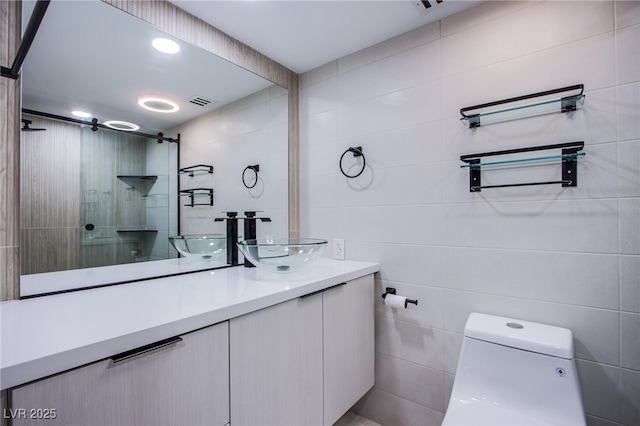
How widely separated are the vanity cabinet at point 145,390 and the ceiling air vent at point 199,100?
47.7 inches

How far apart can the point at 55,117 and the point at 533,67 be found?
1965 mm

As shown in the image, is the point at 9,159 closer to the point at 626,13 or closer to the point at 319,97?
the point at 319,97

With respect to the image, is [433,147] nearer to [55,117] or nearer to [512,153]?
[512,153]

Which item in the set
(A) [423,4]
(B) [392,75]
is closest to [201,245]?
(B) [392,75]

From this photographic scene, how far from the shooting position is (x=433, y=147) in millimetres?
1561

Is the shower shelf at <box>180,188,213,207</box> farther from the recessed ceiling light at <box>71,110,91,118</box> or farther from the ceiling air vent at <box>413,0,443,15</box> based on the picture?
the ceiling air vent at <box>413,0,443,15</box>

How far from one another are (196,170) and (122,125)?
38cm

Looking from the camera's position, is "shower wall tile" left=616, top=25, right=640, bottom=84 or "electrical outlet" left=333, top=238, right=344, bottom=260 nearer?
"shower wall tile" left=616, top=25, right=640, bottom=84

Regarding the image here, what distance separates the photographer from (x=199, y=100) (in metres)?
1.63

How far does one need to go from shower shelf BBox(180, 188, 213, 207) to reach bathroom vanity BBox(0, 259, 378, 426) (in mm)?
393

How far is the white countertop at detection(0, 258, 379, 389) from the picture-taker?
2.09ft

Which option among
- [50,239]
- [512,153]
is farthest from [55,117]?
[512,153]

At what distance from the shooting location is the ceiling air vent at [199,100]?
5.26ft

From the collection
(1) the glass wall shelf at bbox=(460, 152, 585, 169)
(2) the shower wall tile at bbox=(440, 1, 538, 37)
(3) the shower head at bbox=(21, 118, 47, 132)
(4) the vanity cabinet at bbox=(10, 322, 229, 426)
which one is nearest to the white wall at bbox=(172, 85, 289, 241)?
(3) the shower head at bbox=(21, 118, 47, 132)
